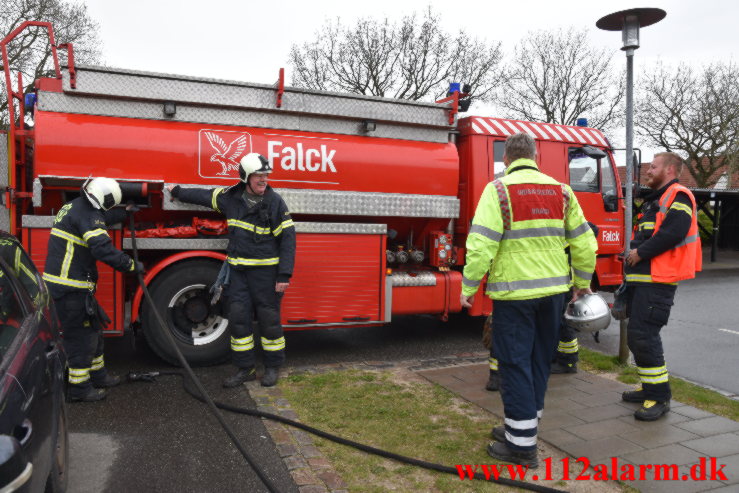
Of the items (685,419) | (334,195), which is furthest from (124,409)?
(685,419)

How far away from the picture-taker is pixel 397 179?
6.13 m

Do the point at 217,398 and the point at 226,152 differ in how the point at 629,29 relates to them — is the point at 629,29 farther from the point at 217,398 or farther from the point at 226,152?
the point at 217,398

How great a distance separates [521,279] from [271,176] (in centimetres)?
297

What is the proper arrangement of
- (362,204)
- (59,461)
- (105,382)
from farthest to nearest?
(362,204) < (105,382) < (59,461)

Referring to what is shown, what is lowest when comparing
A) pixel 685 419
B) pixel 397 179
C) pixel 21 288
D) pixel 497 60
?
pixel 685 419

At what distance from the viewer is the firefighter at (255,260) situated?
4.96 meters

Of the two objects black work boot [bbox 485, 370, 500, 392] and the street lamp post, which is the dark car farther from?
the street lamp post

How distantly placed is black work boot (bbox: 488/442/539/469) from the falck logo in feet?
11.1

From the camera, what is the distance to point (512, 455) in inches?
141

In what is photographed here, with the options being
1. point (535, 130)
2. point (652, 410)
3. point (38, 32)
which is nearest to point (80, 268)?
point (652, 410)

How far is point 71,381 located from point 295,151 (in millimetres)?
2815

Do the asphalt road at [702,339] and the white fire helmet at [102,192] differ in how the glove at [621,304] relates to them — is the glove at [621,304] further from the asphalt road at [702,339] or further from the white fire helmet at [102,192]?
the white fire helmet at [102,192]

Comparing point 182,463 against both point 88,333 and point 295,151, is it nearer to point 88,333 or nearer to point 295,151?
point 88,333

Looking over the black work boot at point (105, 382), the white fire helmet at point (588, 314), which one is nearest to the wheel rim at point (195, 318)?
the black work boot at point (105, 382)
